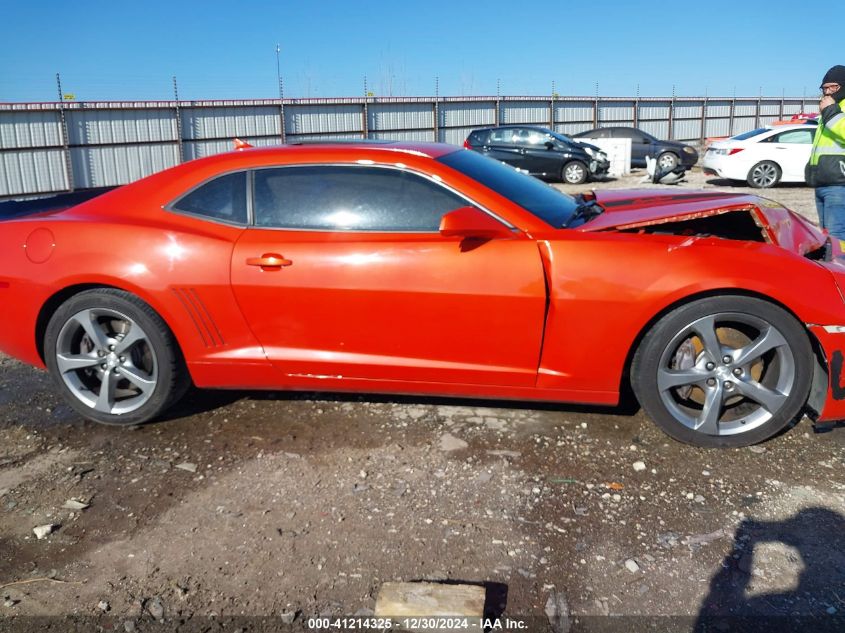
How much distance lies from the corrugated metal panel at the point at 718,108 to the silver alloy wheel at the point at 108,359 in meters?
33.6

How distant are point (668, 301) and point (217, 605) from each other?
2.22 m

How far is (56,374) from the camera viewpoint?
3.95 meters

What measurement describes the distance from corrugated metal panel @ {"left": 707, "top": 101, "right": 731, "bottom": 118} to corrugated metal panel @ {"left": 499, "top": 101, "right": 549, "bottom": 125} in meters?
9.68

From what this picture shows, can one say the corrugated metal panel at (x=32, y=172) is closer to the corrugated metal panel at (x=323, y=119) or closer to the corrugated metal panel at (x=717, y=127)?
the corrugated metal panel at (x=323, y=119)

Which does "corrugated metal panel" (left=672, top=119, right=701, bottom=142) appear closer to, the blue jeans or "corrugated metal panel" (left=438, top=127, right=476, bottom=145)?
"corrugated metal panel" (left=438, top=127, right=476, bottom=145)

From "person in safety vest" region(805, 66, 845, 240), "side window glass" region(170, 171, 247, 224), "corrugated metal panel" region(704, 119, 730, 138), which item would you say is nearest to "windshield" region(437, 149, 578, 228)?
"side window glass" region(170, 171, 247, 224)

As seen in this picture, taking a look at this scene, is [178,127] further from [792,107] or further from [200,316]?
[792,107]

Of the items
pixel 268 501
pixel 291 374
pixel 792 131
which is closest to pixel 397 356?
pixel 291 374

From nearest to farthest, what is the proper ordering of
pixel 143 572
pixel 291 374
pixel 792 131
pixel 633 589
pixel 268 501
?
pixel 633 589, pixel 143 572, pixel 268 501, pixel 291 374, pixel 792 131

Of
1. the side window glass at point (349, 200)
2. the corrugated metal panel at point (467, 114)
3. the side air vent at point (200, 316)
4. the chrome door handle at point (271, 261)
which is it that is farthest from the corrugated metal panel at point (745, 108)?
the side air vent at point (200, 316)

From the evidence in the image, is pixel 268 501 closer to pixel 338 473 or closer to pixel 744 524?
pixel 338 473

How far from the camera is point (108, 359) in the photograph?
3865 millimetres

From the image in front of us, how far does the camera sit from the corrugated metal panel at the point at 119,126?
699 inches

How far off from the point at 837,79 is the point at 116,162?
17071mm
